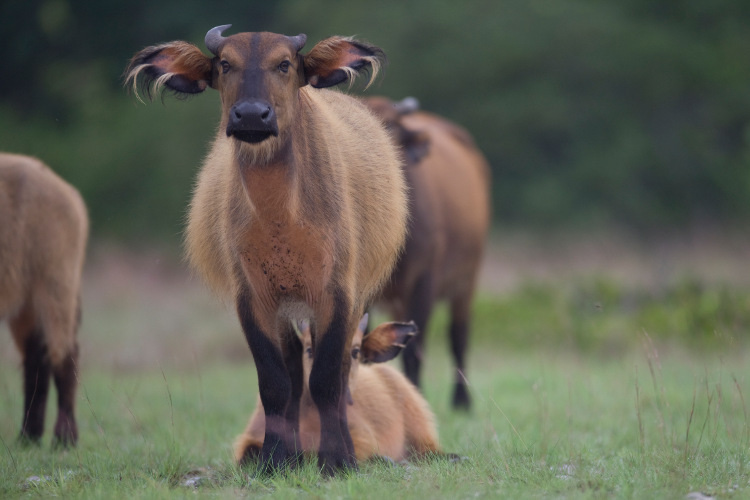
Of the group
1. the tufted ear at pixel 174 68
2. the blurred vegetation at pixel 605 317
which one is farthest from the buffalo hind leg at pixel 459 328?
the tufted ear at pixel 174 68

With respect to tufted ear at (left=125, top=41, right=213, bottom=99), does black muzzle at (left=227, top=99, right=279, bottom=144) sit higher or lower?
lower

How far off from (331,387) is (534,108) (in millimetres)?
21400

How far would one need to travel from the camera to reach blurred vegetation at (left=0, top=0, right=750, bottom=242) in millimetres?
24781

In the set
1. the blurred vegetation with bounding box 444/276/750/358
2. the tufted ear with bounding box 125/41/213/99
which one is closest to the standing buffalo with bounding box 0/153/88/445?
the tufted ear with bounding box 125/41/213/99

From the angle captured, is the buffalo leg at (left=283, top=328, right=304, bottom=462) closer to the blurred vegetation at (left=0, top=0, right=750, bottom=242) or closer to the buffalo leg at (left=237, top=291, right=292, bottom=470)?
the buffalo leg at (left=237, top=291, right=292, bottom=470)

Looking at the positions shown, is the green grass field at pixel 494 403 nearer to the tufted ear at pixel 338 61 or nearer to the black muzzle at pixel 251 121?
the black muzzle at pixel 251 121

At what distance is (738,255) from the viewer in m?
18.3

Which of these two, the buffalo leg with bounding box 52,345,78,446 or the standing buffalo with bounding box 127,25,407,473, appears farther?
the buffalo leg with bounding box 52,345,78,446

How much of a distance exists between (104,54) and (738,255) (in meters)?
14.4

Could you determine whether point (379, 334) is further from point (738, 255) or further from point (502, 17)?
point (502, 17)

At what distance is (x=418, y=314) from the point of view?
891 cm

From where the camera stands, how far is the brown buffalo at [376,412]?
19.0 feet

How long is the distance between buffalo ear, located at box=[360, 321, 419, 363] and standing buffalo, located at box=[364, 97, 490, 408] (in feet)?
6.19

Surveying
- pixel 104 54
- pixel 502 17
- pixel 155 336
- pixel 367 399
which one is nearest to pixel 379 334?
pixel 367 399
